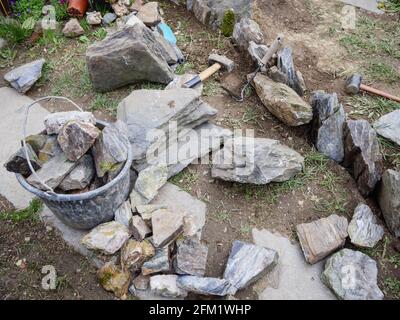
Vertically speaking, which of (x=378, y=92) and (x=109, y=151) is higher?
(x=109, y=151)

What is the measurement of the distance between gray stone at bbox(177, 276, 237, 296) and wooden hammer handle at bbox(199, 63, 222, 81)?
6.95 ft

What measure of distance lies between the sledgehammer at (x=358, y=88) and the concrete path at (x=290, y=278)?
195 centimetres

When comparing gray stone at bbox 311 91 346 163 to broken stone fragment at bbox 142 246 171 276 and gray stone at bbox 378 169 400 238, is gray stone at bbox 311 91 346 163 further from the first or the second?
broken stone fragment at bbox 142 246 171 276

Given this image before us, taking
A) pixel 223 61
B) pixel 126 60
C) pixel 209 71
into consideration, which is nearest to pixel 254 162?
pixel 209 71

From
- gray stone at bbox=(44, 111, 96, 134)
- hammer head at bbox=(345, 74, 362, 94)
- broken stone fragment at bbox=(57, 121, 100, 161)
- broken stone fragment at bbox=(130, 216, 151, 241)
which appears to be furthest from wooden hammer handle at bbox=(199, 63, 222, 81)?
broken stone fragment at bbox=(130, 216, 151, 241)

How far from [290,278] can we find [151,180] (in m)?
1.31

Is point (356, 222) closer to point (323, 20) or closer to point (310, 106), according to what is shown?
point (310, 106)

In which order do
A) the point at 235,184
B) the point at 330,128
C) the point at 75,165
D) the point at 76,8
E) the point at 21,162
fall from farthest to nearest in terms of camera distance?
the point at 76,8, the point at 330,128, the point at 235,184, the point at 75,165, the point at 21,162

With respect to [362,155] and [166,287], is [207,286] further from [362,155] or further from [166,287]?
[362,155]

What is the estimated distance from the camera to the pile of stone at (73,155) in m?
2.53

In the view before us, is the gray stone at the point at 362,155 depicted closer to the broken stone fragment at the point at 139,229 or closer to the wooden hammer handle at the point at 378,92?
the wooden hammer handle at the point at 378,92

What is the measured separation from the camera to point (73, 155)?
258cm


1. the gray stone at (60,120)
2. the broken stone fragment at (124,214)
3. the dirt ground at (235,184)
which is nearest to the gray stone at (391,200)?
the dirt ground at (235,184)

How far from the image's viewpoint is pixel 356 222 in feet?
9.41
